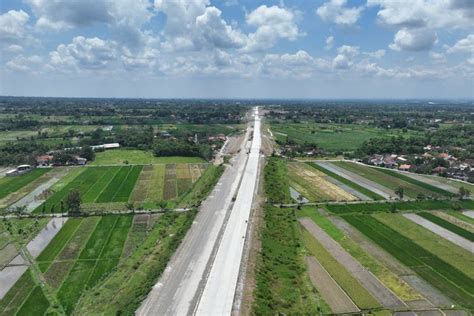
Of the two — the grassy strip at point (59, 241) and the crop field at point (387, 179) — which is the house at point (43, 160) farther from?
the crop field at point (387, 179)

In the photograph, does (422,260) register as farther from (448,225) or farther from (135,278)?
(135,278)

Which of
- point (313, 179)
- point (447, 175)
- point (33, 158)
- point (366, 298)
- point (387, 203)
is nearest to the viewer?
point (366, 298)

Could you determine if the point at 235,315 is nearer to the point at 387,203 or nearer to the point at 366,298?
the point at 366,298

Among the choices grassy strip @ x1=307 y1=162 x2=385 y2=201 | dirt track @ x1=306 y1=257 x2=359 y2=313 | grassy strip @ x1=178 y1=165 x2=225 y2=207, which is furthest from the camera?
grassy strip @ x1=307 y1=162 x2=385 y2=201

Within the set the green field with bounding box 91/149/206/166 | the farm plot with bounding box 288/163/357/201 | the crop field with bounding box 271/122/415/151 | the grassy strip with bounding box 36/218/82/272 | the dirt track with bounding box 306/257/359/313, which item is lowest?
the dirt track with bounding box 306/257/359/313

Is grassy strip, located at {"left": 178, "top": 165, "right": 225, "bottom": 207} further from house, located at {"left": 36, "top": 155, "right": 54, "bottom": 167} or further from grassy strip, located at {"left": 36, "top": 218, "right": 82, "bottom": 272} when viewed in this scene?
house, located at {"left": 36, "top": 155, "right": 54, "bottom": 167}

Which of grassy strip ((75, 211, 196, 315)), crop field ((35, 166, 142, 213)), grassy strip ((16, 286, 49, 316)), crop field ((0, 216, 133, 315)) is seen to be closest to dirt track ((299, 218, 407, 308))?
grassy strip ((75, 211, 196, 315))

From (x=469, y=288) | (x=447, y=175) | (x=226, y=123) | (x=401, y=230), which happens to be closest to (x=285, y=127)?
(x=226, y=123)

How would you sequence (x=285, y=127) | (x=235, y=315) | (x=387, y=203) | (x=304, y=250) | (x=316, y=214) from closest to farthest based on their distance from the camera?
(x=235, y=315) < (x=304, y=250) < (x=316, y=214) < (x=387, y=203) < (x=285, y=127)
